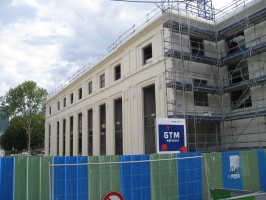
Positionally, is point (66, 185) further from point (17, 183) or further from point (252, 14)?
point (252, 14)

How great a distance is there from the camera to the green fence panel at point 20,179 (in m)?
6.54

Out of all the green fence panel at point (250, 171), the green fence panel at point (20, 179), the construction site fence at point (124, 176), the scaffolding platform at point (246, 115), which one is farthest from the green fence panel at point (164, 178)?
the scaffolding platform at point (246, 115)

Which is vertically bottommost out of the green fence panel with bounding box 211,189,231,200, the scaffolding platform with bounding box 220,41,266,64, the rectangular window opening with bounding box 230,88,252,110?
the green fence panel with bounding box 211,189,231,200

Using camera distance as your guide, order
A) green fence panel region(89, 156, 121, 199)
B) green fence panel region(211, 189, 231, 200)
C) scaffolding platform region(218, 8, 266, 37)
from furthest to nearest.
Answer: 1. scaffolding platform region(218, 8, 266, 37)
2. green fence panel region(211, 189, 231, 200)
3. green fence panel region(89, 156, 121, 199)

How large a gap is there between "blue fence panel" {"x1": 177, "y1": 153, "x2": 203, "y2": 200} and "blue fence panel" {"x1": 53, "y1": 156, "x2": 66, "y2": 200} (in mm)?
3520

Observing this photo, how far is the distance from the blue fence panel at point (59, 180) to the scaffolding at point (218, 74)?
15.2 metres

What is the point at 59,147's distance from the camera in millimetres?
48688

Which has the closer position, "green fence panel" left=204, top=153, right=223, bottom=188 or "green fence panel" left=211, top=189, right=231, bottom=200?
"green fence panel" left=211, top=189, right=231, bottom=200

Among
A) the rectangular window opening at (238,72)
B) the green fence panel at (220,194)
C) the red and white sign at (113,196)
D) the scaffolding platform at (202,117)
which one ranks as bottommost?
the green fence panel at (220,194)

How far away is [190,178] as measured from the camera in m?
9.37

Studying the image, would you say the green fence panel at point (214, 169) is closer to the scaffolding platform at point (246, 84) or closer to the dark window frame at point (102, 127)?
the scaffolding platform at point (246, 84)

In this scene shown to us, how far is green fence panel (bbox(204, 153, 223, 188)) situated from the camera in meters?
10.2

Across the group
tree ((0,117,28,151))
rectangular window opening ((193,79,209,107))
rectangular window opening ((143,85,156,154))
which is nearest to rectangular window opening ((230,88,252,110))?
rectangular window opening ((193,79,209,107))

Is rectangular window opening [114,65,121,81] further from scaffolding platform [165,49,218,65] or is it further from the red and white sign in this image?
the red and white sign
